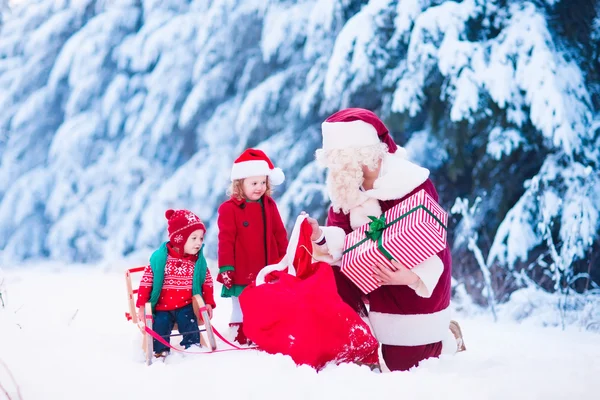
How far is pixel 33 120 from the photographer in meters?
6.23

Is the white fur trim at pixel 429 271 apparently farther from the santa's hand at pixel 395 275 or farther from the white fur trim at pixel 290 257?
the white fur trim at pixel 290 257

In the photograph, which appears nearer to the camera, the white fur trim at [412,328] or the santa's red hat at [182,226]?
the white fur trim at [412,328]

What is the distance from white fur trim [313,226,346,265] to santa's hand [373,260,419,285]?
23 cm

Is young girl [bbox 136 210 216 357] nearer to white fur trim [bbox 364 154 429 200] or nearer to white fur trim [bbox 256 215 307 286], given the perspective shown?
white fur trim [bbox 256 215 307 286]

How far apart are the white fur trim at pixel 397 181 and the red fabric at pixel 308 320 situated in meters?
0.35

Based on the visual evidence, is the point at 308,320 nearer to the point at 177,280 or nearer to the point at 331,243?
the point at 331,243

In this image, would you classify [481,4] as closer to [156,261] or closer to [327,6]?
[327,6]

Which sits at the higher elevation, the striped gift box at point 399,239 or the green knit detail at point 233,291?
the striped gift box at point 399,239

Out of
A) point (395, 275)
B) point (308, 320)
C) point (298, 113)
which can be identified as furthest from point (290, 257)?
point (298, 113)

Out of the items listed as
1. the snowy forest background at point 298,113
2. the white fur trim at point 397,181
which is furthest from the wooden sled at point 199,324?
the snowy forest background at point 298,113

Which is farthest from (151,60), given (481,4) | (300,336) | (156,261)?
(300,336)

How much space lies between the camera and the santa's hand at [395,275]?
82.8 inches

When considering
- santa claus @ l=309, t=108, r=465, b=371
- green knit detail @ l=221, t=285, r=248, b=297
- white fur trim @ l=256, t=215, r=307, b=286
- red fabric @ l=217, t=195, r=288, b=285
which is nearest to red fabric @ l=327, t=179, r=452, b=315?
santa claus @ l=309, t=108, r=465, b=371

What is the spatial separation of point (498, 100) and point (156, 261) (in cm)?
258
